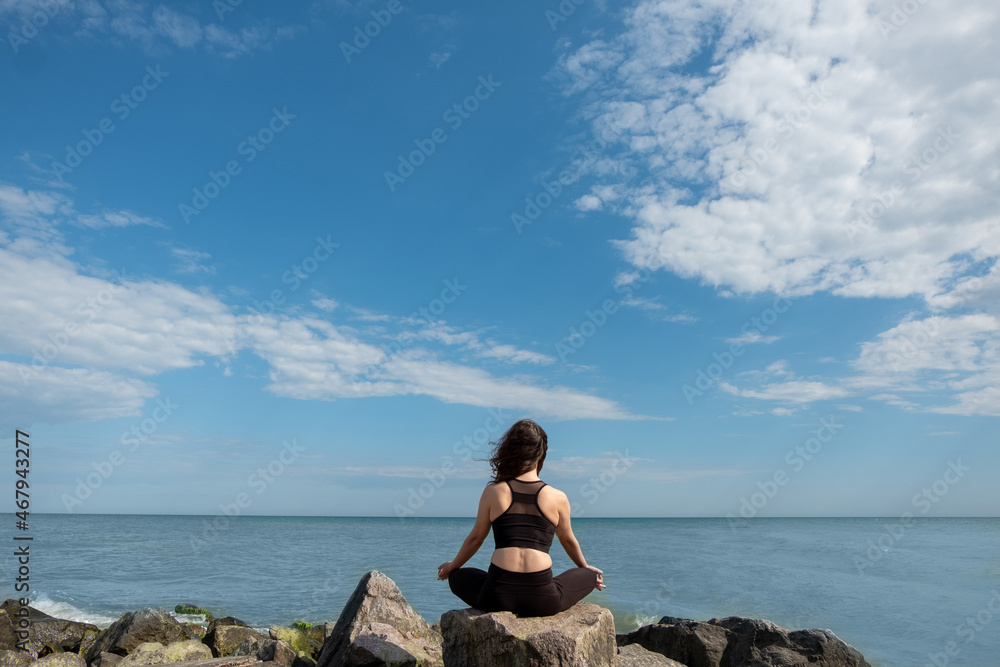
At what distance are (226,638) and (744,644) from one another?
8.78 m

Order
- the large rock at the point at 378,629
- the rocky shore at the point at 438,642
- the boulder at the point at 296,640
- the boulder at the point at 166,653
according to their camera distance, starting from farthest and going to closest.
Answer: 1. the boulder at the point at 296,640
2. the boulder at the point at 166,653
3. the large rock at the point at 378,629
4. the rocky shore at the point at 438,642

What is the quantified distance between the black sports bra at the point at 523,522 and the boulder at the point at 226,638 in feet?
26.1

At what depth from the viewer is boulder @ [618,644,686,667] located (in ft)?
22.5

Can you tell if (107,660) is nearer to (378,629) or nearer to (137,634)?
(137,634)

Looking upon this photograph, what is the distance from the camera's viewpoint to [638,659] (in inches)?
277

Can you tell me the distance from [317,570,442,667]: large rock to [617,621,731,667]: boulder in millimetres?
3263

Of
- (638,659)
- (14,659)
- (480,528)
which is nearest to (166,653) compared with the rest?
(14,659)

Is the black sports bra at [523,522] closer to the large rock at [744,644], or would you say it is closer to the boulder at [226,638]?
the large rock at [744,644]

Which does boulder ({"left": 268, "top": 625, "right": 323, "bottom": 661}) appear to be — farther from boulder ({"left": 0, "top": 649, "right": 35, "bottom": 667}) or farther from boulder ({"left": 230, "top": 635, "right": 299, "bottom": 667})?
boulder ({"left": 0, "top": 649, "right": 35, "bottom": 667})

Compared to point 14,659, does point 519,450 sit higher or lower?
higher

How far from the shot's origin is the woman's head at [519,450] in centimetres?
489

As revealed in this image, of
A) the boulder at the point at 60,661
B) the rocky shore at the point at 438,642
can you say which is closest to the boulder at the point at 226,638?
the rocky shore at the point at 438,642

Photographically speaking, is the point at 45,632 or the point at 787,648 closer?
the point at 787,648

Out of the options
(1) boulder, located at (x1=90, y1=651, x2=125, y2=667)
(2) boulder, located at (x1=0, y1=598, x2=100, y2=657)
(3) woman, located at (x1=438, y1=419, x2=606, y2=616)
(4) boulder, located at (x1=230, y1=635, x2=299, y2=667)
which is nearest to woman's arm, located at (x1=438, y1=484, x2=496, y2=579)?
(3) woman, located at (x1=438, y1=419, x2=606, y2=616)
